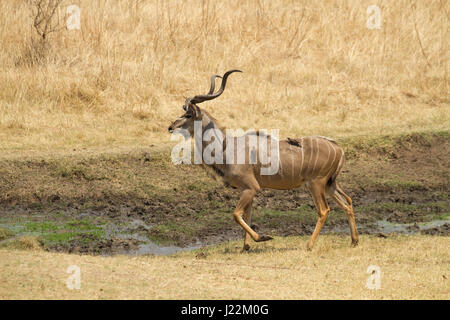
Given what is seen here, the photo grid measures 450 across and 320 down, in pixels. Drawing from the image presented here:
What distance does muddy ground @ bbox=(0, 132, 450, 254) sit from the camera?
28.3 feet

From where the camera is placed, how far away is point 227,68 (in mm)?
14609

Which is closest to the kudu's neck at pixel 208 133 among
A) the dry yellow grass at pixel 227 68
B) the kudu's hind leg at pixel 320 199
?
the kudu's hind leg at pixel 320 199

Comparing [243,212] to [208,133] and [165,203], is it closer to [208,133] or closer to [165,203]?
[208,133]

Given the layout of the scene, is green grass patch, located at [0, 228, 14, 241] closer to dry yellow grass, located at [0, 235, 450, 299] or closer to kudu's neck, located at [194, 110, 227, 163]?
dry yellow grass, located at [0, 235, 450, 299]

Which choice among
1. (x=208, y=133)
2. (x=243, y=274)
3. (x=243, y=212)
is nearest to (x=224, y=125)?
(x=208, y=133)

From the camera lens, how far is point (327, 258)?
7.48 m

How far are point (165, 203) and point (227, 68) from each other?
18.2ft

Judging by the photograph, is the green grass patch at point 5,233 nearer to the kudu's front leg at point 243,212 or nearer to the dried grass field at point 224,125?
the dried grass field at point 224,125

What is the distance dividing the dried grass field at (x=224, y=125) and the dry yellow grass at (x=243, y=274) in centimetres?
3

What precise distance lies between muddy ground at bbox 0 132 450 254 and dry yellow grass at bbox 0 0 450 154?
1.21m

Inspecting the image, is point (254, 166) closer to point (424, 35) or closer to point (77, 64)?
point (77, 64)

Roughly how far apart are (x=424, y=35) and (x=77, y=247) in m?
11.2

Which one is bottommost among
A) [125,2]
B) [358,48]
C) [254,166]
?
[254,166]
